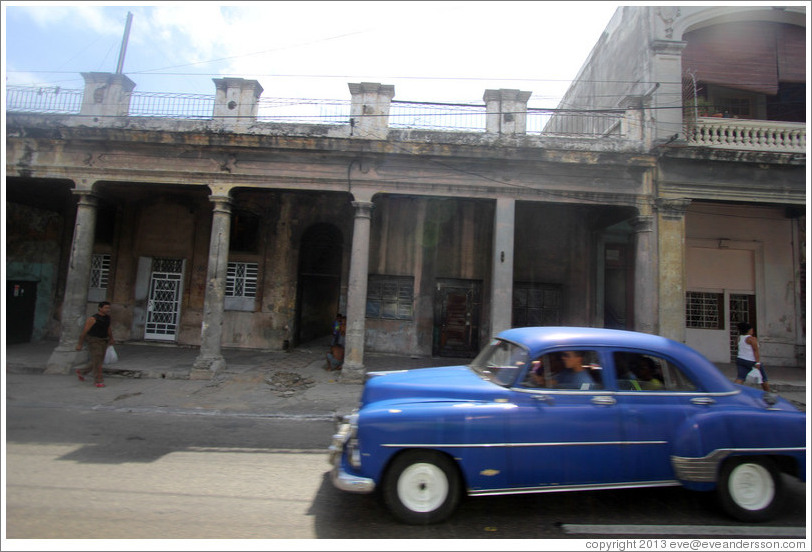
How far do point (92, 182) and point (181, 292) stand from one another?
383 centimetres

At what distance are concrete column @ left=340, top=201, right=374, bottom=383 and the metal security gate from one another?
245 inches

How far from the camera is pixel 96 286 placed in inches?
493

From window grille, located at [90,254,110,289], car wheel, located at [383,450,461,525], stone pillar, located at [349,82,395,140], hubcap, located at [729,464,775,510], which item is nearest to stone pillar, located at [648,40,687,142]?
stone pillar, located at [349,82,395,140]

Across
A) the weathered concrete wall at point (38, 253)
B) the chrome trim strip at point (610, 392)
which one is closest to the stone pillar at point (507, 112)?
the chrome trim strip at point (610, 392)

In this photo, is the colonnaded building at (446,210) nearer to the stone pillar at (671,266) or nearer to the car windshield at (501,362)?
the stone pillar at (671,266)

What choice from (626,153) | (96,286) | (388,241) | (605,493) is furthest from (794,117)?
(96,286)

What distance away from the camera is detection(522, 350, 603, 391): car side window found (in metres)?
3.60

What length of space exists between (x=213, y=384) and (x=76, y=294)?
4101mm

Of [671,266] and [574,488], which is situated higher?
[671,266]

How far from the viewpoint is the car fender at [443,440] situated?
10.8 ft

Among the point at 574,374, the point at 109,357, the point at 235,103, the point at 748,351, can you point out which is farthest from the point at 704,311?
the point at 109,357

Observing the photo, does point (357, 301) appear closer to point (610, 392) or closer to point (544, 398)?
point (544, 398)

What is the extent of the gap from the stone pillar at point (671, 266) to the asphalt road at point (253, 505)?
503 centimetres

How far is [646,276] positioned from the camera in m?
9.20
